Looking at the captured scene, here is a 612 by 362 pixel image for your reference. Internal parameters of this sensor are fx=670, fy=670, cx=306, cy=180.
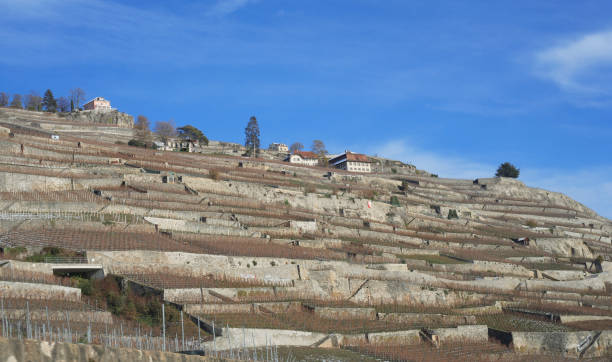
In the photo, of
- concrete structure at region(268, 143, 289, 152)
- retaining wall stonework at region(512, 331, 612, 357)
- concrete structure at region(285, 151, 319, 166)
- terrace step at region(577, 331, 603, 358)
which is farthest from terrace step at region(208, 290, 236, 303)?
concrete structure at region(268, 143, 289, 152)

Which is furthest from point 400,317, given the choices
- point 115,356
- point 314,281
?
point 115,356

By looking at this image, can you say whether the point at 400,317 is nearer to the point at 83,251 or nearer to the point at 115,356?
the point at 83,251

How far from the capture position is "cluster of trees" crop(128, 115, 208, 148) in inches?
3504

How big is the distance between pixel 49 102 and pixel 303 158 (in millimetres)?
46560

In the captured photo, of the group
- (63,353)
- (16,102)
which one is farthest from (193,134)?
(63,353)

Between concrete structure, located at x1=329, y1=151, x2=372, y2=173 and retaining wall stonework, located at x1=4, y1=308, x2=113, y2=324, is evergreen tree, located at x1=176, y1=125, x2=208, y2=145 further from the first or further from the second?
retaining wall stonework, located at x1=4, y1=308, x2=113, y2=324

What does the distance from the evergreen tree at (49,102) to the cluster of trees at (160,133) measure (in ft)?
48.1

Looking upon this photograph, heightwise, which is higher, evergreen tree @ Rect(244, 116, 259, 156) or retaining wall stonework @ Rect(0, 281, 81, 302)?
evergreen tree @ Rect(244, 116, 259, 156)

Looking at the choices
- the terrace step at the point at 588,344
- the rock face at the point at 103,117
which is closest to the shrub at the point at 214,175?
the terrace step at the point at 588,344

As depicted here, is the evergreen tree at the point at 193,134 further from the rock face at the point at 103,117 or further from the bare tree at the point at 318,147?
the bare tree at the point at 318,147

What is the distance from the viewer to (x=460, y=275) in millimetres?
44844

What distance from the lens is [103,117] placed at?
111312mm

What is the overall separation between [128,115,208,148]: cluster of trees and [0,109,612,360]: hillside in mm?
22075

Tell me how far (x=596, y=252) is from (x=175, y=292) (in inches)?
2042
